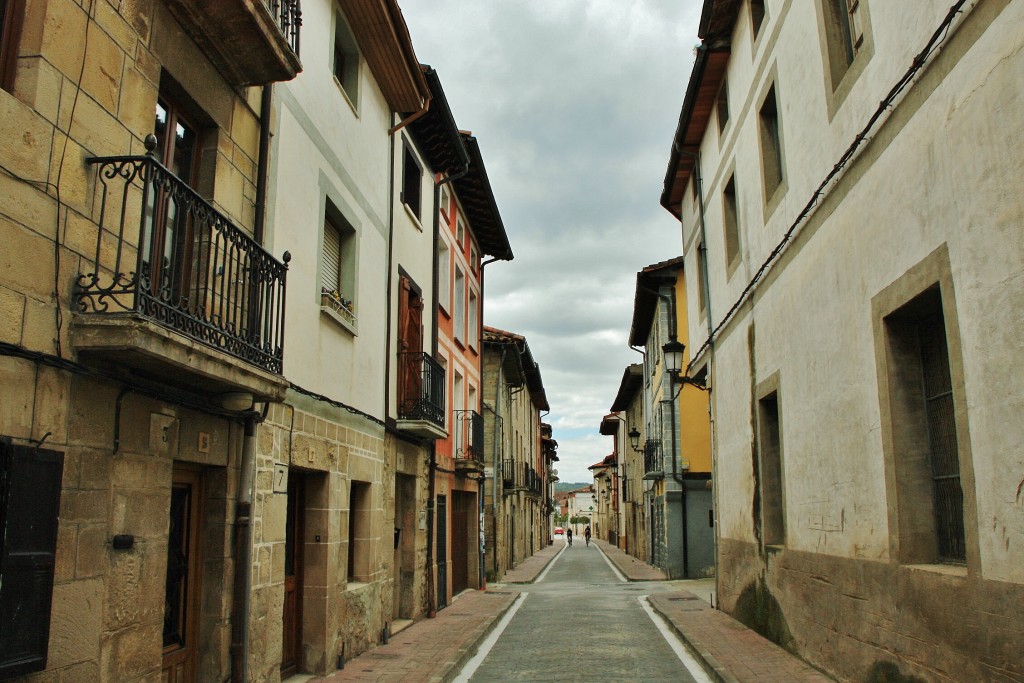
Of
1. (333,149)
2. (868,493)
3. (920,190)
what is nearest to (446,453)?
(333,149)

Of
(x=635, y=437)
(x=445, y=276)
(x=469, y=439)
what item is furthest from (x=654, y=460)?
(x=445, y=276)

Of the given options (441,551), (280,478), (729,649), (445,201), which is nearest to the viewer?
(280,478)

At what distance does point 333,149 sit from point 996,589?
7746 mm

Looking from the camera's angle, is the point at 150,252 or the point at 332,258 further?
the point at 332,258

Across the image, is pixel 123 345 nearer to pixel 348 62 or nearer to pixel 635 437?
pixel 348 62

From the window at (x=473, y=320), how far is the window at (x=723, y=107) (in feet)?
27.7

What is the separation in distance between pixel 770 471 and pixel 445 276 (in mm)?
8395

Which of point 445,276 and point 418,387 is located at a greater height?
point 445,276

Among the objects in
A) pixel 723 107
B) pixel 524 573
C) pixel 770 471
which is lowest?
pixel 524 573

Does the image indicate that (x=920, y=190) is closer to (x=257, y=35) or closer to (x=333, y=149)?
(x=257, y=35)

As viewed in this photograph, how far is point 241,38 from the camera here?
6426 millimetres

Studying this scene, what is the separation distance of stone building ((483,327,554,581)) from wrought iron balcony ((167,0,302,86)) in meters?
18.6

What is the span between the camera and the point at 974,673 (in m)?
5.31

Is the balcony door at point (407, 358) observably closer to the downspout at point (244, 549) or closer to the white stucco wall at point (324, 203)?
the white stucco wall at point (324, 203)
